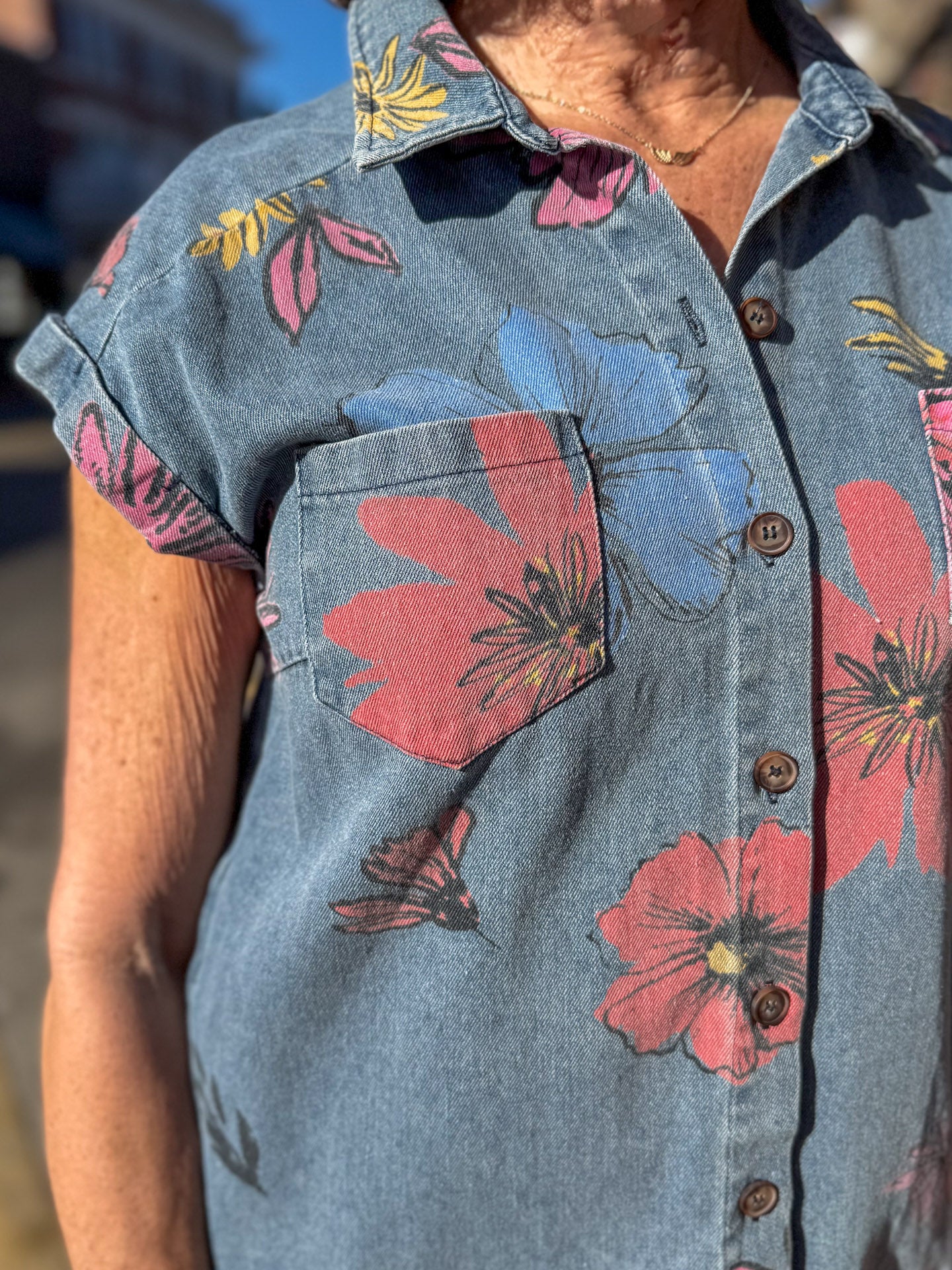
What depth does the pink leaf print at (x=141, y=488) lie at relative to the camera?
80 centimetres

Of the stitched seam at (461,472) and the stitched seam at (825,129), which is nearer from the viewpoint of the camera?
the stitched seam at (461,472)

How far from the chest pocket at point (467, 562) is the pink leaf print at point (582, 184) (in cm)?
19

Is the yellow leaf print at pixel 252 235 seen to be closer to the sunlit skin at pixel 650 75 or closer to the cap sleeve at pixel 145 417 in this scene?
the cap sleeve at pixel 145 417

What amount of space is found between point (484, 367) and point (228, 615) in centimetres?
34

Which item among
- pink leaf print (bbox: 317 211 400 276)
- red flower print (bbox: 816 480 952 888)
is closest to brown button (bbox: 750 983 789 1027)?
red flower print (bbox: 816 480 952 888)

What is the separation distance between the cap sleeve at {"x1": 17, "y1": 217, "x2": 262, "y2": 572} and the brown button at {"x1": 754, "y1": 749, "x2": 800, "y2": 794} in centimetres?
49

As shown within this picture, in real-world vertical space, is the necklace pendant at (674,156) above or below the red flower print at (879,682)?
above

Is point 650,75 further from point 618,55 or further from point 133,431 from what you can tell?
point 133,431

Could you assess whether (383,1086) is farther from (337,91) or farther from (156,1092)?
(337,91)

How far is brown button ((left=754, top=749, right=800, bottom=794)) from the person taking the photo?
823 millimetres

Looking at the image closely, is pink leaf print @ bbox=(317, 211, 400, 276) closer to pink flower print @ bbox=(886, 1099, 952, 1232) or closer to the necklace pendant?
the necklace pendant

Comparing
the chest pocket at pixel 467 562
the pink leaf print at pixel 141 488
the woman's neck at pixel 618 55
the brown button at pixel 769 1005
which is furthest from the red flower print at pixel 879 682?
the pink leaf print at pixel 141 488

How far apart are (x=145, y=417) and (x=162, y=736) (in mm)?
330

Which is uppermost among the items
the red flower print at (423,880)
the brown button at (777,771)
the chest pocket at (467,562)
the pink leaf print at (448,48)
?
the pink leaf print at (448,48)
